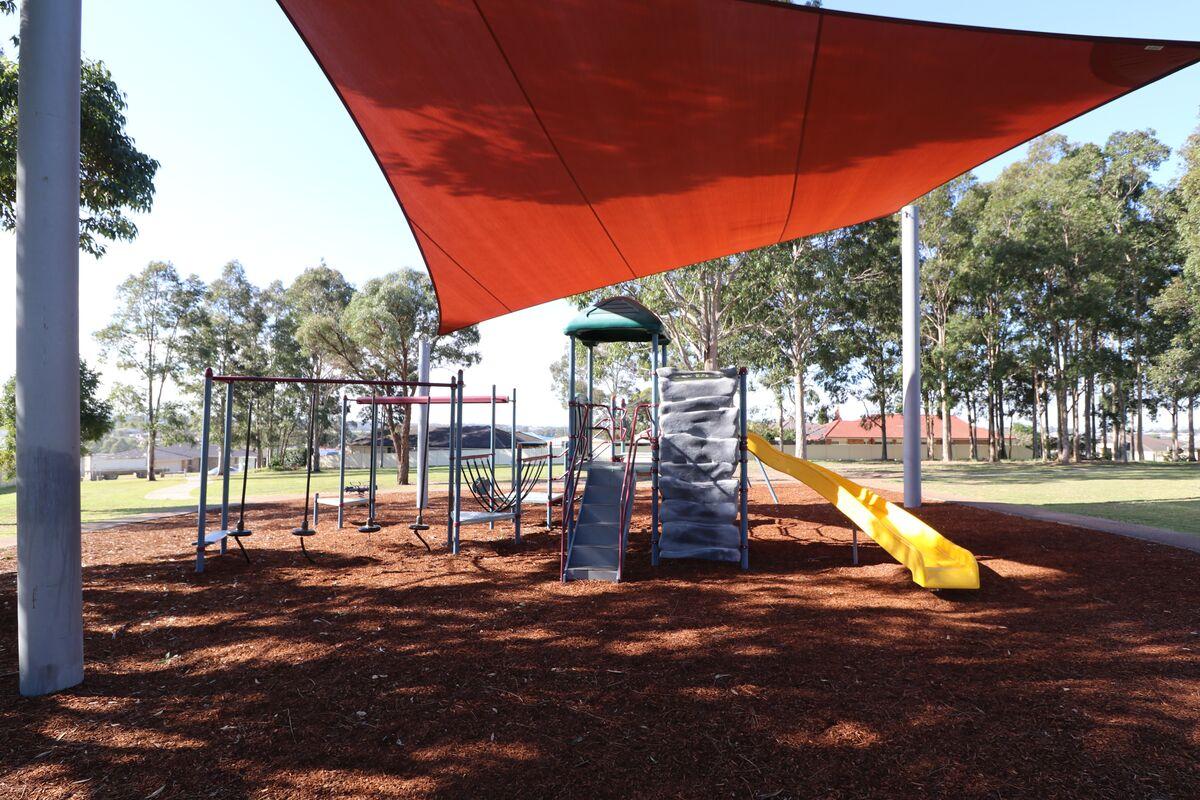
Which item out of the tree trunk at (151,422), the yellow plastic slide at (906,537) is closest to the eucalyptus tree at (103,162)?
the yellow plastic slide at (906,537)

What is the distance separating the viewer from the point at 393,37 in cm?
301

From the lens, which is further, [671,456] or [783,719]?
[671,456]

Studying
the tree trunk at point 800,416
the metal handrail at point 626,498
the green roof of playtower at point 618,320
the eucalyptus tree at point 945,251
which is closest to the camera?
the metal handrail at point 626,498

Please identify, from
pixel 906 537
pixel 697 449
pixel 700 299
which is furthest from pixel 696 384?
pixel 700 299

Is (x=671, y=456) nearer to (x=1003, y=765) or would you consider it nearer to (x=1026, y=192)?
(x=1003, y=765)

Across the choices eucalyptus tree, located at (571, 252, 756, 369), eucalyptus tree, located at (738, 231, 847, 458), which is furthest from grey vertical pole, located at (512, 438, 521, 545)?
eucalyptus tree, located at (738, 231, 847, 458)

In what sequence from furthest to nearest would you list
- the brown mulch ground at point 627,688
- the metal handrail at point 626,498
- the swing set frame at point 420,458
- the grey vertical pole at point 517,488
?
the grey vertical pole at point 517,488, the swing set frame at point 420,458, the metal handrail at point 626,498, the brown mulch ground at point 627,688

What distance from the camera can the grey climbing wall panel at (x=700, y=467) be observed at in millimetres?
5918

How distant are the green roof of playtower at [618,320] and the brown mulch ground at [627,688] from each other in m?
3.40

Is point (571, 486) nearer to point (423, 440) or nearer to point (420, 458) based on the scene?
point (420, 458)

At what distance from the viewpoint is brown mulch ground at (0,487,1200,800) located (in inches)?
85.7

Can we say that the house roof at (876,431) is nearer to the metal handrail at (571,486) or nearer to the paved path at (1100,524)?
the paved path at (1100,524)

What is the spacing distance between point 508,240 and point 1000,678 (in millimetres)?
5030

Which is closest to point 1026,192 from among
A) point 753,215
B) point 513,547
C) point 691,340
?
point 691,340
